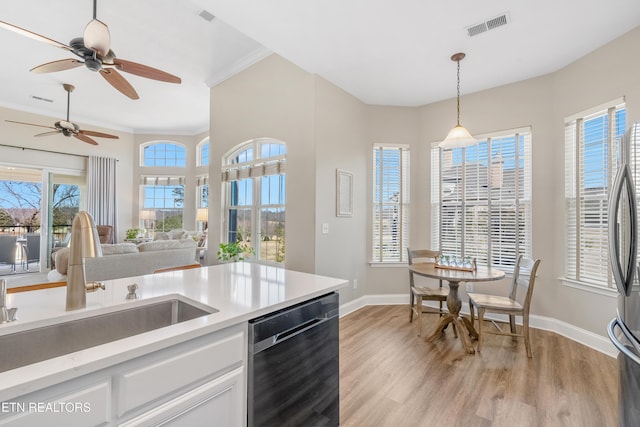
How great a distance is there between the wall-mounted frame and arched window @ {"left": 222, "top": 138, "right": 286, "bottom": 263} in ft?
2.49

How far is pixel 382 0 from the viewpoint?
230cm

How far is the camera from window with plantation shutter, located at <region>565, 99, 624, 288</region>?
280 cm

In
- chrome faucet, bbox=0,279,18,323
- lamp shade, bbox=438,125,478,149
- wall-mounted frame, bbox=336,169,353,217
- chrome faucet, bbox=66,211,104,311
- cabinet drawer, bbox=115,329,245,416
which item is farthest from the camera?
wall-mounted frame, bbox=336,169,353,217

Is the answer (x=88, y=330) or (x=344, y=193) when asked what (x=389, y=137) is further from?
(x=88, y=330)

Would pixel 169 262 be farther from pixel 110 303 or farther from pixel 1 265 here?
pixel 1 265

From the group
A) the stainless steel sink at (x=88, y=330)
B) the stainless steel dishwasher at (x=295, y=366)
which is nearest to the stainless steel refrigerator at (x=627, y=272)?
the stainless steel dishwasher at (x=295, y=366)

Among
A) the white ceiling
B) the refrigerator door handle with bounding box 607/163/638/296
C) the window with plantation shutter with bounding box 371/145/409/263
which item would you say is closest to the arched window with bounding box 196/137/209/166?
the white ceiling

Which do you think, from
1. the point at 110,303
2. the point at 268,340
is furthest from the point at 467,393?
the point at 110,303

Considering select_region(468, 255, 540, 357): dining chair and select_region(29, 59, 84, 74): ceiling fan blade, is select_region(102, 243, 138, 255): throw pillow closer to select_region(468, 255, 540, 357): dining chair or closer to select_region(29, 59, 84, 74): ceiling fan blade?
select_region(29, 59, 84, 74): ceiling fan blade

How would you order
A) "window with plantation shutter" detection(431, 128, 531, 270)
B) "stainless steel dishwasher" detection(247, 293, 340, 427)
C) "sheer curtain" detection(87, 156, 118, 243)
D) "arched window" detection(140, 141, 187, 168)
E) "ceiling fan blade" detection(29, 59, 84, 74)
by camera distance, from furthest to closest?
"arched window" detection(140, 141, 187, 168)
"sheer curtain" detection(87, 156, 118, 243)
"window with plantation shutter" detection(431, 128, 531, 270)
"ceiling fan blade" detection(29, 59, 84, 74)
"stainless steel dishwasher" detection(247, 293, 340, 427)

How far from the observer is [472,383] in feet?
7.35

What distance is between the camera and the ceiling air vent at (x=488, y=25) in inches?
97.6

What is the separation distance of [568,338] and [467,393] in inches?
74.5

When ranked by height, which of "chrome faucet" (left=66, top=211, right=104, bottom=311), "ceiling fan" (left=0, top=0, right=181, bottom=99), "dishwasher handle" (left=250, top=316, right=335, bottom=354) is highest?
"ceiling fan" (left=0, top=0, right=181, bottom=99)
